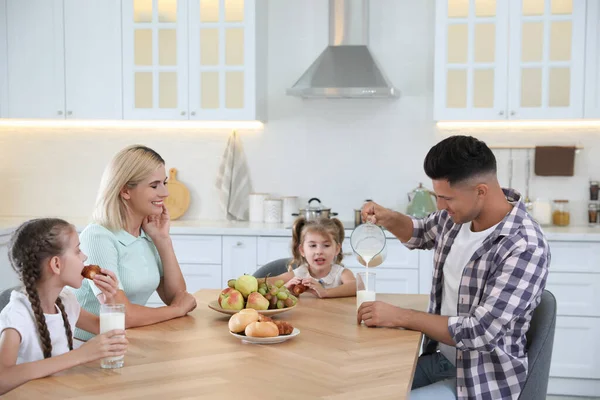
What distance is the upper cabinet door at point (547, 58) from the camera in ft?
14.3

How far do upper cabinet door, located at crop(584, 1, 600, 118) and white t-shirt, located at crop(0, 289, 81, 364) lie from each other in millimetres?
3363

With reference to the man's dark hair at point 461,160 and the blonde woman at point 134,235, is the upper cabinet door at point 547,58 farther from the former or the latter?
the blonde woman at point 134,235

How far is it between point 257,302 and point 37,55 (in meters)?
3.11

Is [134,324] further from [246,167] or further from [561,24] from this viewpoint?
[561,24]

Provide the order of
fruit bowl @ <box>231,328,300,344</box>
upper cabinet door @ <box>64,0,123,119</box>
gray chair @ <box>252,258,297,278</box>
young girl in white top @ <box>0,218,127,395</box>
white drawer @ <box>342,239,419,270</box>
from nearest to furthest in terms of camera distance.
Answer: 1. young girl in white top @ <box>0,218,127,395</box>
2. fruit bowl @ <box>231,328,300,344</box>
3. gray chair @ <box>252,258,297,278</box>
4. white drawer @ <box>342,239,419,270</box>
5. upper cabinet door @ <box>64,0,123,119</box>

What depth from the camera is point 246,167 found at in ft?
16.5

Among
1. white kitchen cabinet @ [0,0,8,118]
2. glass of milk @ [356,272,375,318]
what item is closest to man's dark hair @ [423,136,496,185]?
glass of milk @ [356,272,375,318]

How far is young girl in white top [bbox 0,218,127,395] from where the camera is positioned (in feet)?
5.90

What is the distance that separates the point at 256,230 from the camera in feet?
14.6

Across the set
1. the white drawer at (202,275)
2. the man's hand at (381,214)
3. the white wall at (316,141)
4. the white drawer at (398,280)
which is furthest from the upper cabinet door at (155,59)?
the man's hand at (381,214)

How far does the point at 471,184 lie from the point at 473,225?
231mm

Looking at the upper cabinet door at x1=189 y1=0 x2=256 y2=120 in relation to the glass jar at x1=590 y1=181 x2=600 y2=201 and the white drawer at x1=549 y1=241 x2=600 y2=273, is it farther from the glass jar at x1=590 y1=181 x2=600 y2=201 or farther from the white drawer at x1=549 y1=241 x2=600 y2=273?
the glass jar at x1=590 y1=181 x2=600 y2=201

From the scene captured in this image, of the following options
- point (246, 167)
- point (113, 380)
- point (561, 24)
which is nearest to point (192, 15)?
point (246, 167)

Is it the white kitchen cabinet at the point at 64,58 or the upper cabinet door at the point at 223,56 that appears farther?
the white kitchen cabinet at the point at 64,58
